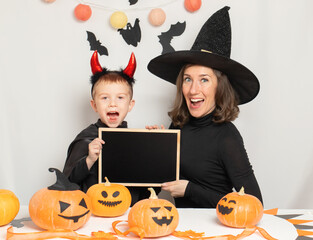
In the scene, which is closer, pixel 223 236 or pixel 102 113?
pixel 223 236

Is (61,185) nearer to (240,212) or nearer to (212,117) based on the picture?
(240,212)

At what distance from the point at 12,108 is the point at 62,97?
34 centimetres

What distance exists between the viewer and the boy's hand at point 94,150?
5.63 ft

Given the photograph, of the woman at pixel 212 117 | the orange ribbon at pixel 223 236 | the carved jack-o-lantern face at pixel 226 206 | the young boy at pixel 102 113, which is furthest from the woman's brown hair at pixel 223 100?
the orange ribbon at pixel 223 236

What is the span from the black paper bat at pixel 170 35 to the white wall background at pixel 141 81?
3 centimetres

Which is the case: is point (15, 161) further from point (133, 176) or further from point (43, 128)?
point (133, 176)

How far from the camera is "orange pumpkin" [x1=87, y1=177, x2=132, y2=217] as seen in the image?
1.34m

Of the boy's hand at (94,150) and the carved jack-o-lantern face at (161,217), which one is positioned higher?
the boy's hand at (94,150)

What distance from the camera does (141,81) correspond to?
2502mm

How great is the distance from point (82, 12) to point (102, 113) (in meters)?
0.84

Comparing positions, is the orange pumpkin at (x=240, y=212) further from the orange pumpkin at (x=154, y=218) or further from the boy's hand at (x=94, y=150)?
the boy's hand at (x=94, y=150)

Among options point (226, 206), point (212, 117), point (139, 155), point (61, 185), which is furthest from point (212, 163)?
point (61, 185)

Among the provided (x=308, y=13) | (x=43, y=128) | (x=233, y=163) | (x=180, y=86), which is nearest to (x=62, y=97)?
(x=43, y=128)

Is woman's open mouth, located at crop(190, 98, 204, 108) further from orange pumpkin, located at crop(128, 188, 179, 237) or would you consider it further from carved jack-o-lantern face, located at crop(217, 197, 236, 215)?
orange pumpkin, located at crop(128, 188, 179, 237)
